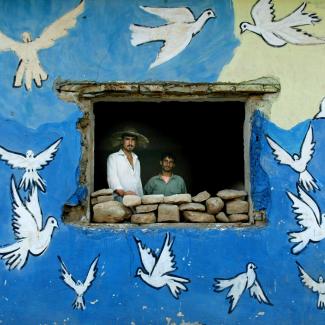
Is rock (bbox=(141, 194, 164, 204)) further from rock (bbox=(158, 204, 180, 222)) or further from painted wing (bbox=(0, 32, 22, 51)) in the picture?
painted wing (bbox=(0, 32, 22, 51))

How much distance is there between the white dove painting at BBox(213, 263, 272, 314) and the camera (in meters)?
5.21

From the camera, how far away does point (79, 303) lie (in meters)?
5.19

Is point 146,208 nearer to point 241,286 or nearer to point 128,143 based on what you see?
point 128,143

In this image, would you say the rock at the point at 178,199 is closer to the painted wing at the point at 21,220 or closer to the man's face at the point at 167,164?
the man's face at the point at 167,164

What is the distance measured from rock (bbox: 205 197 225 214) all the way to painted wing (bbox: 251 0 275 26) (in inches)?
59.0

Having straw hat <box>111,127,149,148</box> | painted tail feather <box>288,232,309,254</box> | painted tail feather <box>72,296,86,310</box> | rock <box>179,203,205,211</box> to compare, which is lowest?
painted tail feather <box>72,296,86,310</box>

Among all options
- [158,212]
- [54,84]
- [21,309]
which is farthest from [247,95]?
[21,309]

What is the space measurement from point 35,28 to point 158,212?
183cm

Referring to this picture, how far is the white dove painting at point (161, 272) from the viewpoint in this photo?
521 cm

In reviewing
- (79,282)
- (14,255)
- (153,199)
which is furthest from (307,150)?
(14,255)

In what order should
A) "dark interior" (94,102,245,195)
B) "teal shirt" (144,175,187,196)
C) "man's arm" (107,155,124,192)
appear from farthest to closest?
"dark interior" (94,102,245,195) < "teal shirt" (144,175,187,196) < "man's arm" (107,155,124,192)

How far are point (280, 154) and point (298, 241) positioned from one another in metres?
0.72

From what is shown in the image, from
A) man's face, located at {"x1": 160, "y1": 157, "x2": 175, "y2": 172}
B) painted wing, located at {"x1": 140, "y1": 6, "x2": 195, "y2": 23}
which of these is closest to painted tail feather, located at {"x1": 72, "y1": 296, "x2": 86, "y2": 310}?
man's face, located at {"x1": 160, "y1": 157, "x2": 175, "y2": 172}

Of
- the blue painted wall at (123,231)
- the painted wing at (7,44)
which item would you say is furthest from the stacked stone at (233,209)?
the painted wing at (7,44)
